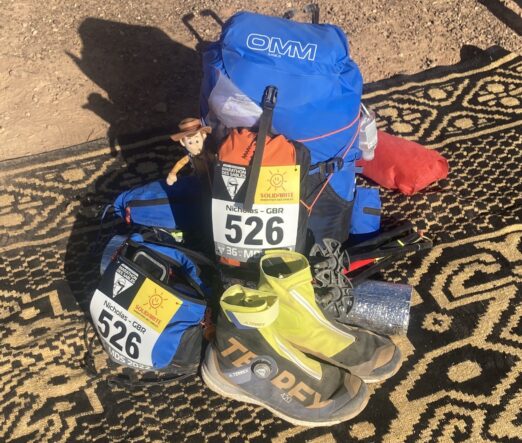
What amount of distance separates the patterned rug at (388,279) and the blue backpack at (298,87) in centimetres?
60

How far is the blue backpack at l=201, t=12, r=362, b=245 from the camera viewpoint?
251 cm

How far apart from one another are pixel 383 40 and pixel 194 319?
274 cm

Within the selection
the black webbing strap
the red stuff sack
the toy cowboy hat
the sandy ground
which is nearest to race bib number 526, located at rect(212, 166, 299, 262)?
the black webbing strap

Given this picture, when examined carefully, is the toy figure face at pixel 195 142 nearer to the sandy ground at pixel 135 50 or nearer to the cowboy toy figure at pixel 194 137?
the cowboy toy figure at pixel 194 137

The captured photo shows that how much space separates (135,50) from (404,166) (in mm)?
2113

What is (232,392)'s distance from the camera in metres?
2.38

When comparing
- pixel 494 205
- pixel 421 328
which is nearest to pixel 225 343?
pixel 421 328

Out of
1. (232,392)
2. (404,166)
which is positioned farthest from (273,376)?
(404,166)

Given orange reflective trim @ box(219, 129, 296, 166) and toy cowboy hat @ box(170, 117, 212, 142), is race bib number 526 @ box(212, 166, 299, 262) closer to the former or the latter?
orange reflective trim @ box(219, 129, 296, 166)

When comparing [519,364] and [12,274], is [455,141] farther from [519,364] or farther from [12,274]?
[12,274]

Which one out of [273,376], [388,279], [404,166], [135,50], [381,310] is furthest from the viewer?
[135,50]

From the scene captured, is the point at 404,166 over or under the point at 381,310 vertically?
over

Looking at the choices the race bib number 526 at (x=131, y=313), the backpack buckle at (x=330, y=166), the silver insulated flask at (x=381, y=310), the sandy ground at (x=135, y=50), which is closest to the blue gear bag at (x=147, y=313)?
the race bib number 526 at (x=131, y=313)

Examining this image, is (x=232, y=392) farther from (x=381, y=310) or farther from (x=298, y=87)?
(x=298, y=87)
